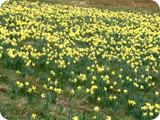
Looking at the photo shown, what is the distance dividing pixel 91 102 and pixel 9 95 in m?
2.11

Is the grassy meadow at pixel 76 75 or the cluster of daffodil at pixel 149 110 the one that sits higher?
the cluster of daffodil at pixel 149 110

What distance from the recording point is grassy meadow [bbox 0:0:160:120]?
746 centimetres

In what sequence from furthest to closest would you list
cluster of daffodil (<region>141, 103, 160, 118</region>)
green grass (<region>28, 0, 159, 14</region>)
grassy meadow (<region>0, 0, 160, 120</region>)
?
green grass (<region>28, 0, 159, 14</region>) → cluster of daffodil (<region>141, 103, 160, 118</region>) → grassy meadow (<region>0, 0, 160, 120</region>)

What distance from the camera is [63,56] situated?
11.2 m

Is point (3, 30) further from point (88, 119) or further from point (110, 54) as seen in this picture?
point (88, 119)

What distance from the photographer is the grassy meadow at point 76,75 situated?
24.5 feet

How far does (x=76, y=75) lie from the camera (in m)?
9.75

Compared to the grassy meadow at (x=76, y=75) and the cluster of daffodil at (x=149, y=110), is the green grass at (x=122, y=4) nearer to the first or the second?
the grassy meadow at (x=76, y=75)

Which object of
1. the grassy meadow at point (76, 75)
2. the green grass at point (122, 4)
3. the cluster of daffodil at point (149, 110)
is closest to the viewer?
the grassy meadow at point (76, 75)

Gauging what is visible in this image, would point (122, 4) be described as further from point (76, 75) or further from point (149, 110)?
point (149, 110)

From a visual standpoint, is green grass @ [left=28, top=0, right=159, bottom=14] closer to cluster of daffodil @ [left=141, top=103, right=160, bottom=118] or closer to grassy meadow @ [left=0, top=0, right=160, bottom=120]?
grassy meadow @ [left=0, top=0, right=160, bottom=120]

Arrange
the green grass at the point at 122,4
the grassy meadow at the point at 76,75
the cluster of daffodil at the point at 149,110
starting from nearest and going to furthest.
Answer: the grassy meadow at the point at 76,75
the cluster of daffodil at the point at 149,110
the green grass at the point at 122,4

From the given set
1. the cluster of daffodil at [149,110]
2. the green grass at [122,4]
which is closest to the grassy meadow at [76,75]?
the cluster of daffodil at [149,110]

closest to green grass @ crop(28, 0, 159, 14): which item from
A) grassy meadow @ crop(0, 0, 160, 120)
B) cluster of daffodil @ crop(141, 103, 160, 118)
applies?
grassy meadow @ crop(0, 0, 160, 120)
